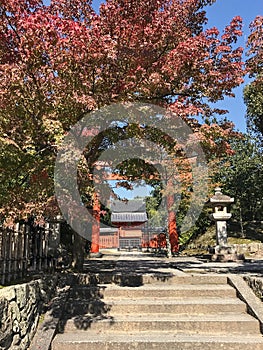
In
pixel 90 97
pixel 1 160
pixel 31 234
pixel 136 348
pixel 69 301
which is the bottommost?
pixel 136 348

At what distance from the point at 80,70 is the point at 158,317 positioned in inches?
164

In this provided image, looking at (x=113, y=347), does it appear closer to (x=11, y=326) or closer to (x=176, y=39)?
(x=11, y=326)

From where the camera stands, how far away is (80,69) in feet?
16.4

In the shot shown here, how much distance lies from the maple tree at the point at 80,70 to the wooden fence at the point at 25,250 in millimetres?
606

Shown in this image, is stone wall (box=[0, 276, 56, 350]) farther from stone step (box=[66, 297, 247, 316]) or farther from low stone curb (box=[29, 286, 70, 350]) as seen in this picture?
stone step (box=[66, 297, 247, 316])

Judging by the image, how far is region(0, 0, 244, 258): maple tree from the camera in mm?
4793

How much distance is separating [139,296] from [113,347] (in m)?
1.48

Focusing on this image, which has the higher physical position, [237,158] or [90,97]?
[237,158]

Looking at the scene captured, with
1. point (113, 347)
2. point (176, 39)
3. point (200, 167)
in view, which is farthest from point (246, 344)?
point (200, 167)

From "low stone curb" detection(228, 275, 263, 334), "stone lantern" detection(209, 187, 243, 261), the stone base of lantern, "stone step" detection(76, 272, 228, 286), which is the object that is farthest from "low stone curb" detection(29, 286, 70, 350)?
"stone lantern" detection(209, 187, 243, 261)

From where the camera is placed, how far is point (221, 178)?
22.8m

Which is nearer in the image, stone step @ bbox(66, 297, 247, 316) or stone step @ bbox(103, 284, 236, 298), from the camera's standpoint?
stone step @ bbox(66, 297, 247, 316)

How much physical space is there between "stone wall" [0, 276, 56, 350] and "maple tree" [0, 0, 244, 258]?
4.40 feet

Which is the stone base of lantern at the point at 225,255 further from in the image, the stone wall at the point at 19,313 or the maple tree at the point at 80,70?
the stone wall at the point at 19,313
